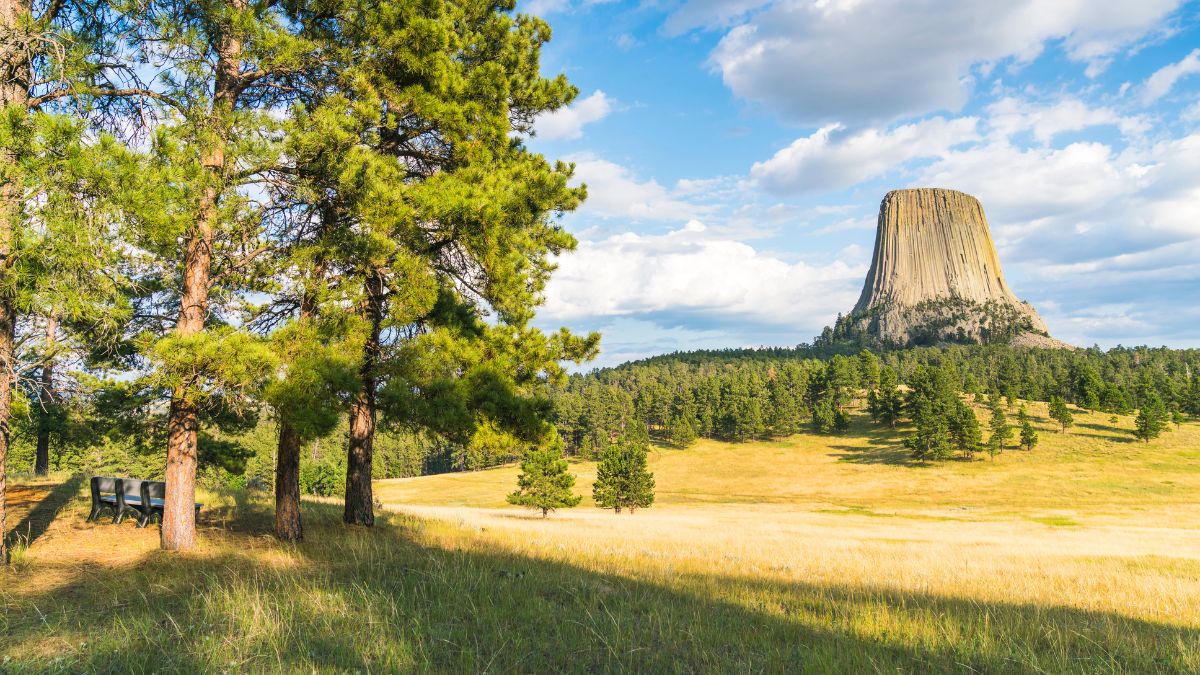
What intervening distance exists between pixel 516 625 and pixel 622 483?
42.1 metres

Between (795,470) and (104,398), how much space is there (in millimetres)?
78398

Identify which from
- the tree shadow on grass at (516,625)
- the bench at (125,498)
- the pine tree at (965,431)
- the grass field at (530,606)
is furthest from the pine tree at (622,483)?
the pine tree at (965,431)

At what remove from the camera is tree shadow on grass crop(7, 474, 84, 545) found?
905cm

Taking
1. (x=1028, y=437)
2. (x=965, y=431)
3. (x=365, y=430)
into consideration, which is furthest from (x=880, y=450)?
(x=365, y=430)

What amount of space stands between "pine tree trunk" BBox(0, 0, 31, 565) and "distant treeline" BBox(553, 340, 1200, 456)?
82196mm

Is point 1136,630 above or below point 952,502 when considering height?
above

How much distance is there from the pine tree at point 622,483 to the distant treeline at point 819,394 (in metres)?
41.4

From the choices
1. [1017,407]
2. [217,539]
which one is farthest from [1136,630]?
[1017,407]

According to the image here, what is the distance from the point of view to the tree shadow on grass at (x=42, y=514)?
9048 millimetres

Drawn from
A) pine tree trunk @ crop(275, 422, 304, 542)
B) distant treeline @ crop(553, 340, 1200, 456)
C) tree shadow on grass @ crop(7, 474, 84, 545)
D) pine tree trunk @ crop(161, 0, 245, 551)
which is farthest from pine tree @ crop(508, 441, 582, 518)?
distant treeline @ crop(553, 340, 1200, 456)

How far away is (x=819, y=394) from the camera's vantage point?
112 meters

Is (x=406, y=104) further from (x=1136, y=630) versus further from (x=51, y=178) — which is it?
(x=1136, y=630)

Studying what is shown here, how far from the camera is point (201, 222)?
8305 millimetres

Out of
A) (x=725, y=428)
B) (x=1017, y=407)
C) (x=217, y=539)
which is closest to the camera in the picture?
(x=217, y=539)
